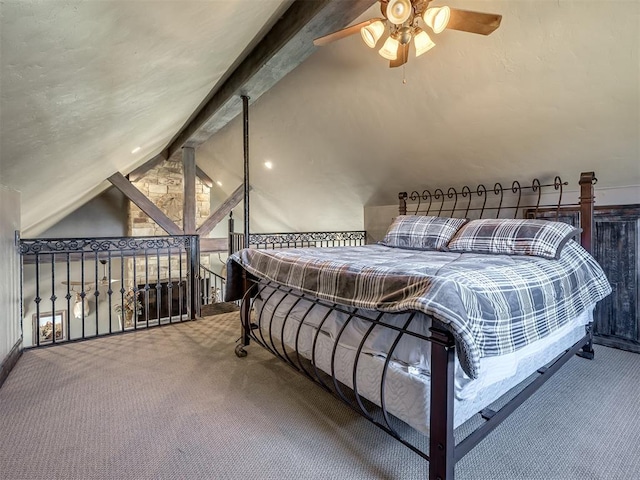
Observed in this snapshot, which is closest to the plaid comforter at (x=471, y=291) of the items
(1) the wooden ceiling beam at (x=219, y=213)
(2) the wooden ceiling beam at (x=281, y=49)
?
(2) the wooden ceiling beam at (x=281, y=49)

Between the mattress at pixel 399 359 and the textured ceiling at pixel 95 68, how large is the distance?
1.61 meters

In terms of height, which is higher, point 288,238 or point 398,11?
point 398,11

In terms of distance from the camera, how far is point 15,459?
133cm

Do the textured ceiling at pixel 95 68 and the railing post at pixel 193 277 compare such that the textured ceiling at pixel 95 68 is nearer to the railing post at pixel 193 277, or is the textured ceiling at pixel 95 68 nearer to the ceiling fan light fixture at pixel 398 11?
the ceiling fan light fixture at pixel 398 11

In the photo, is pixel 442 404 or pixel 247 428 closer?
pixel 442 404

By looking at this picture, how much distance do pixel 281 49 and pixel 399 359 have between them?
223cm

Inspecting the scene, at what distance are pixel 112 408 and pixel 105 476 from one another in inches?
21.6

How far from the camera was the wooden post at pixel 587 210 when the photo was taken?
2.35 m

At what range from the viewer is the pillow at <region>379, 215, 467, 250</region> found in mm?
2771

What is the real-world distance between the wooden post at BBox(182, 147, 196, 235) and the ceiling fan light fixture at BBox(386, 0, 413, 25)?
14.1ft

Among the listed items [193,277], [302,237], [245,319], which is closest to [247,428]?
[245,319]

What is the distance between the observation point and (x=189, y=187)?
17.2 feet

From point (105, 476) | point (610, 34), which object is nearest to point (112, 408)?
point (105, 476)

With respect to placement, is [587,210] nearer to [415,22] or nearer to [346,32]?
[415,22]
